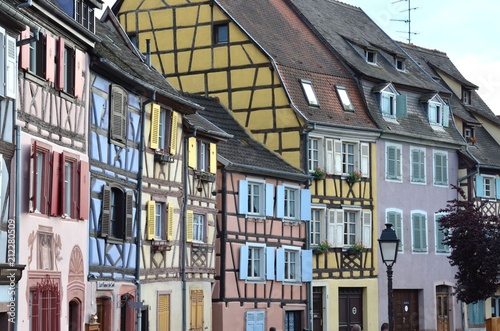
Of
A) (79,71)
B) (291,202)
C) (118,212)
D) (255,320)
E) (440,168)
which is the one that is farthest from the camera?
(440,168)

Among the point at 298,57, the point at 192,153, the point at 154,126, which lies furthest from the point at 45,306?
the point at 298,57

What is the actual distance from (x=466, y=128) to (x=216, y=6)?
14578 mm

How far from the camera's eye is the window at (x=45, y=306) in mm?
24047

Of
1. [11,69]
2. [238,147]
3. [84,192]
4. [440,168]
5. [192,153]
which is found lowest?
[84,192]

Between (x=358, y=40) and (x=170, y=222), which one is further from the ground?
(x=358, y=40)

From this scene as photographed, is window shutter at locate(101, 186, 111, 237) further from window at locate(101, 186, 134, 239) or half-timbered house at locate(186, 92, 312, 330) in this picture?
half-timbered house at locate(186, 92, 312, 330)

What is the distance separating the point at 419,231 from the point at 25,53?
2938 centimetres

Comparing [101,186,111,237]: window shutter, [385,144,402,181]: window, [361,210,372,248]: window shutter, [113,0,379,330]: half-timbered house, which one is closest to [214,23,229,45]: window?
[113,0,379,330]: half-timbered house

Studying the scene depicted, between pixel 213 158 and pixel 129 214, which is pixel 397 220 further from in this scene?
pixel 129 214

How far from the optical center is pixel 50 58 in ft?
82.3

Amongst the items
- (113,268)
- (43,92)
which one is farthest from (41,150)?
(113,268)

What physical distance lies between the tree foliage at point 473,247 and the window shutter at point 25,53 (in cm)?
2554

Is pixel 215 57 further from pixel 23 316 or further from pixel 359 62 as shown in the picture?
pixel 23 316

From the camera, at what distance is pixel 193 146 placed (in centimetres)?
3672
